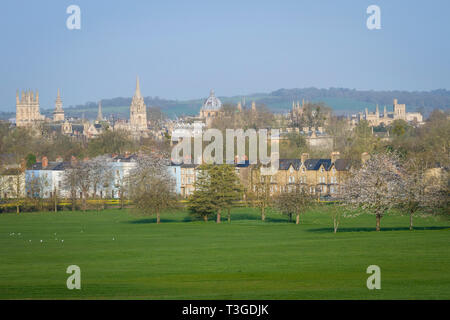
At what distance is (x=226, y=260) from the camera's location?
33.0m

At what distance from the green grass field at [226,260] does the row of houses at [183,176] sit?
76.5ft

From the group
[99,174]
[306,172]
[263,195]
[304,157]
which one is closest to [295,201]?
[263,195]

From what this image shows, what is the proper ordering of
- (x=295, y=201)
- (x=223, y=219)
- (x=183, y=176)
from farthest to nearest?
(x=183, y=176), (x=223, y=219), (x=295, y=201)

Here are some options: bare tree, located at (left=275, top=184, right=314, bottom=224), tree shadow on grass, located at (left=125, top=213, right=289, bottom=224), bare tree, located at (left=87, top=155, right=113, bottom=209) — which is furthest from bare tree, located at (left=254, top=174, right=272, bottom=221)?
bare tree, located at (left=87, top=155, right=113, bottom=209)

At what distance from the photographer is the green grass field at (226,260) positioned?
75.9 feet

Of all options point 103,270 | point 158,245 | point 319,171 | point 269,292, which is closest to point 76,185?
point 319,171

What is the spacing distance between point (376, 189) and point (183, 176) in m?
50.0

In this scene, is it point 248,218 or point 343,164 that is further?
point 343,164

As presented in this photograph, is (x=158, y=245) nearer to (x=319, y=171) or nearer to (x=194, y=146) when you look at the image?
(x=319, y=171)

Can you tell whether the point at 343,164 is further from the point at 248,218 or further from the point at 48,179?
the point at 48,179

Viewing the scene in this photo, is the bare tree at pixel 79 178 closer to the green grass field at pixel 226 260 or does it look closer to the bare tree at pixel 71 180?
the bare tree at pixel 71 180

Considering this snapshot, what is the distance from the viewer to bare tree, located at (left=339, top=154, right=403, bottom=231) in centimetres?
5003

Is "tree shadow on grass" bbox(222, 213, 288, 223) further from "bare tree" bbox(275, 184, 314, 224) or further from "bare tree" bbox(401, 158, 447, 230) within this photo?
"bare tree" bbox(401, 158, 447, 230)
